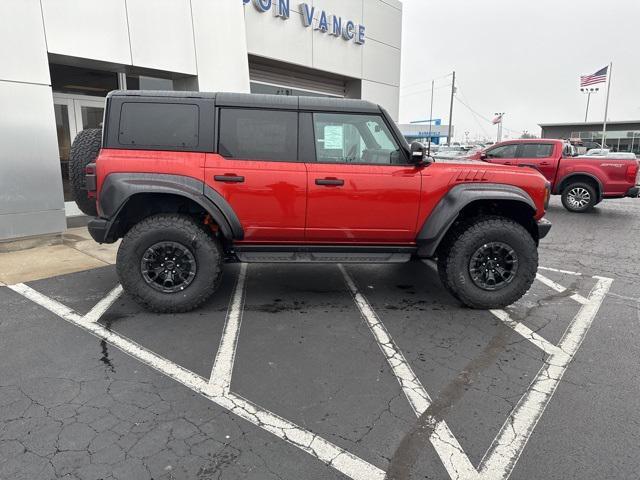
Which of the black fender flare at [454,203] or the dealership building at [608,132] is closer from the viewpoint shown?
the black fender flare at [454,203]

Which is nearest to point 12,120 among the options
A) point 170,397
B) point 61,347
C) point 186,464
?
point 61,347

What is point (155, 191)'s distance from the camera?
13.0 feet

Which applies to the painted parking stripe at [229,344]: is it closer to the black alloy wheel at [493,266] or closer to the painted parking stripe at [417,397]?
the painted parking stripe at [417,397]

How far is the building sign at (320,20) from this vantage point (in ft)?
35.7

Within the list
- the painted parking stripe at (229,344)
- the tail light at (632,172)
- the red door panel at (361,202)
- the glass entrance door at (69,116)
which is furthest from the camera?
the tail light at (632,172)

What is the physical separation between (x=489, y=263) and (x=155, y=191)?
3.21m

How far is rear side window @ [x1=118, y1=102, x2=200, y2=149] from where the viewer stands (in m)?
4.06

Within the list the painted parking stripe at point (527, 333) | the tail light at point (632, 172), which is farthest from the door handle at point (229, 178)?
the tail light at point (632, 172)

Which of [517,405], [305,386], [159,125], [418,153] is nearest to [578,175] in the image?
[418,153]

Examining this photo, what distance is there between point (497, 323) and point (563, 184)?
8673mm

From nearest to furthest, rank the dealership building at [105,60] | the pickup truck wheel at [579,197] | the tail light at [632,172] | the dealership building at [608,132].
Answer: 1. the dealership building at [105,60]
2. the tail light at [632,172]
3. the pickup truck wheel at [579,197]
4. the dealership building at [608,132]

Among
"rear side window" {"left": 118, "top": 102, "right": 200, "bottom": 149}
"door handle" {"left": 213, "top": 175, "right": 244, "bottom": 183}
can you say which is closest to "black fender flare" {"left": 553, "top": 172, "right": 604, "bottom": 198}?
"door handle" {"left": 213, "top": 175, "right": 244, "bottom": 183}

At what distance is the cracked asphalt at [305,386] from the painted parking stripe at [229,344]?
64 millimetres

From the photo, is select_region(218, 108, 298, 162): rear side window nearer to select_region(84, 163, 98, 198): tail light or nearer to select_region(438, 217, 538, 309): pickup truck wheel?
select_region(84, 163, 98, 198): tail light
